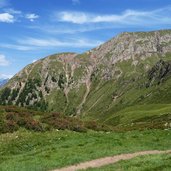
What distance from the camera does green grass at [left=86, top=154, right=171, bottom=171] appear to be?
23644 mm

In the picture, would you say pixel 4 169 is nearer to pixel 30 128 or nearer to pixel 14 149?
pixel 14 149

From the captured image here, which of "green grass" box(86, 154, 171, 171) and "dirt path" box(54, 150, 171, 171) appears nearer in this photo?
"green grass" box(86, 154, 171, 171)

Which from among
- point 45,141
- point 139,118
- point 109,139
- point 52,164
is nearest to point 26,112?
point 45,141

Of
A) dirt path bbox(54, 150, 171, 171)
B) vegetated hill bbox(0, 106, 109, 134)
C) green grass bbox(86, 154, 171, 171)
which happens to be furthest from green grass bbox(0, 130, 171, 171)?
green grass bbox(86, 154, 171, 171)

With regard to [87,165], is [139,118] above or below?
below

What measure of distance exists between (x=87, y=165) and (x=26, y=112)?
84.3 feet

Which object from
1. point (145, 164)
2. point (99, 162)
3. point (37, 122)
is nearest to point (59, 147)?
point (99, 162)

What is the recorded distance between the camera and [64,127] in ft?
160

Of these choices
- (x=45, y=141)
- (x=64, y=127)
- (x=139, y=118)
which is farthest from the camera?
(x=139, y=118)

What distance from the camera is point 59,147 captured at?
3578 cm

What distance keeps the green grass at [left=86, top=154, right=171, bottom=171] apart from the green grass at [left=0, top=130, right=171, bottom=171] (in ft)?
14.9

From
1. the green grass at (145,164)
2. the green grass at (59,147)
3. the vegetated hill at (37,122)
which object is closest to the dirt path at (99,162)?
the green grass at (59,147)

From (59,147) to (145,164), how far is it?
478 inches

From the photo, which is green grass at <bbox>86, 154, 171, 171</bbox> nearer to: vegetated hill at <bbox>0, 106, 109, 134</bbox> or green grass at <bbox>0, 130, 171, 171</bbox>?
green grass at <bbox>0, 130, 171, 171</bbox>
